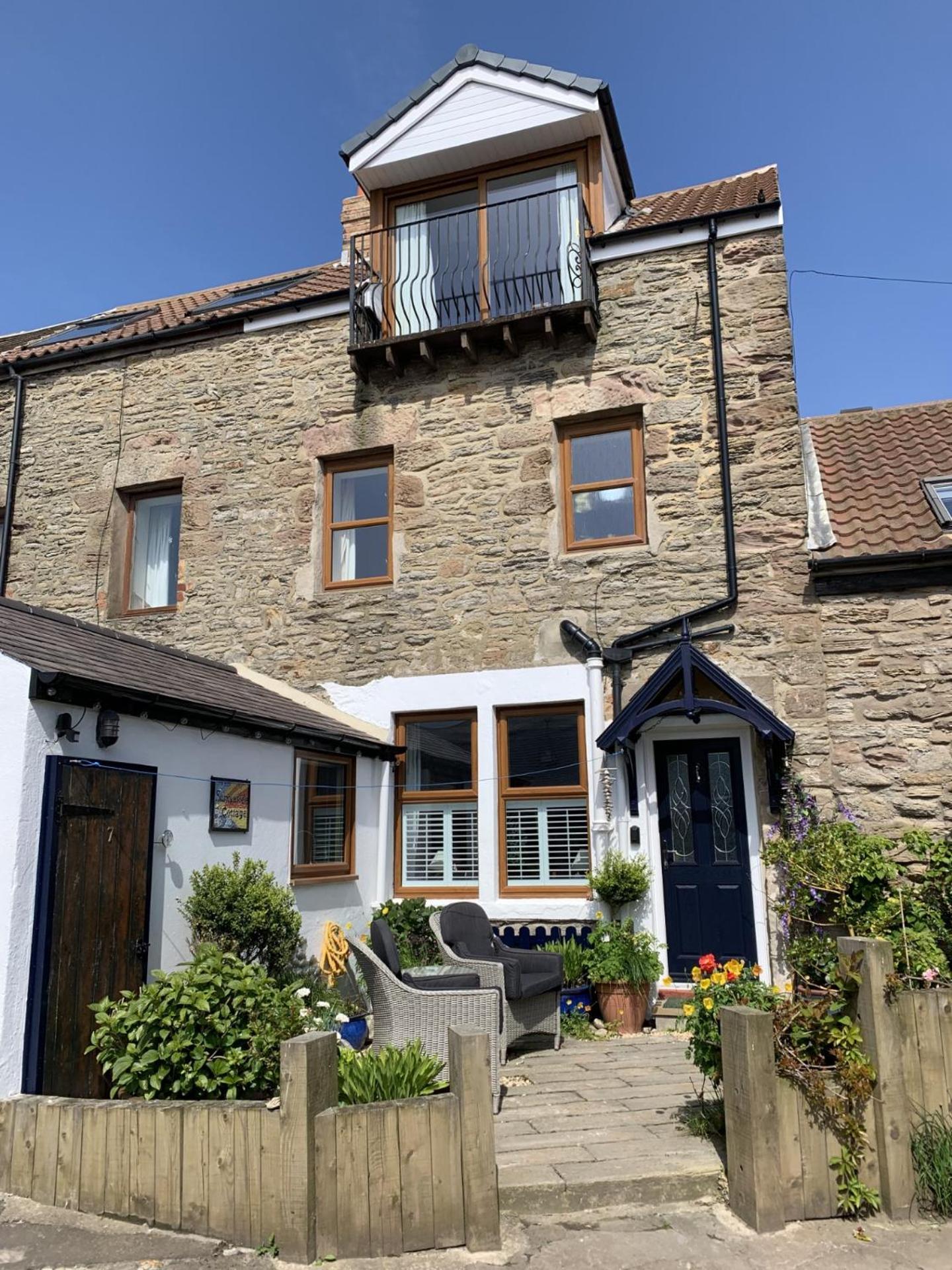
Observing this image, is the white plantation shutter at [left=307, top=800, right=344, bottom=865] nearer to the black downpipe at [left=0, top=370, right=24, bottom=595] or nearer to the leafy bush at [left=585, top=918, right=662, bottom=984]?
the leafy bush at [left=585, top=918, right=662, bottom=984]

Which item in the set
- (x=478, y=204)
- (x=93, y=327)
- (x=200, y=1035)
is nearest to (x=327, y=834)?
(x=200, y=1035)

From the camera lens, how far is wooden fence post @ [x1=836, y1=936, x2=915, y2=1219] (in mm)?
4277

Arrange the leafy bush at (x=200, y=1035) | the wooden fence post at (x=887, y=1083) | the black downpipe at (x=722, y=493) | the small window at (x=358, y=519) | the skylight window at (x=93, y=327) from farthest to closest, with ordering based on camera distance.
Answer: the skylight window at (x=93, y=327)
the small window at (x=358, y=519)
the black downpipe at (x=722, y=493)
the leafy bush at (x=200, y=1035)
the wooden fence post at (x=887, y=1083)

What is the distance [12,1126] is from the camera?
14.5 feet

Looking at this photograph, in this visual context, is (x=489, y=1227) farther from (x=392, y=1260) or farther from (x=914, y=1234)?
(x=914, y=1234)

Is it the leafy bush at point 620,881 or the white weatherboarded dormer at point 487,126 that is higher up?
the white weatherboarded dormer at point 487,126

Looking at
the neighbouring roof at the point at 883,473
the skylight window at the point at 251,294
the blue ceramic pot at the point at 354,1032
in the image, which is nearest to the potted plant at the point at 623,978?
the blue ceramic pot at the point at 354,1032

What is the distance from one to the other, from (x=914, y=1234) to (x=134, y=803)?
182 inches

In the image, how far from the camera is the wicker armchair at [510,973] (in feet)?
21.5

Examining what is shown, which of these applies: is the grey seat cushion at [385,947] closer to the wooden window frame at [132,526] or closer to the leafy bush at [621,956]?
the leafy bush at [621,956]

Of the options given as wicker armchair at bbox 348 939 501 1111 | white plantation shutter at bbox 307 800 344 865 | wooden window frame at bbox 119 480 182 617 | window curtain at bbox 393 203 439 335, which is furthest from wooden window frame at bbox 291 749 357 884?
window curtain at bbox 393 203 439 335

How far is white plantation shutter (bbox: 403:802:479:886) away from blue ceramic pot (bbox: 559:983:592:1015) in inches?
68.3

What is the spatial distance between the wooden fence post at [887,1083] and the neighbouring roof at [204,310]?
28.8ft

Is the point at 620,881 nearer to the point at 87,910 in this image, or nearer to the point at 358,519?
the point at 87,910
